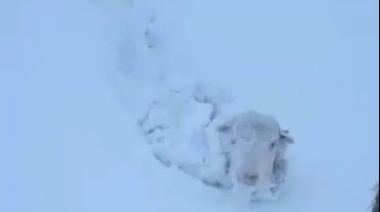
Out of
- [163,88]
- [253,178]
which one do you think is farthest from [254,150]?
[163,88]

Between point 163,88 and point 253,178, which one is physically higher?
point 163,88

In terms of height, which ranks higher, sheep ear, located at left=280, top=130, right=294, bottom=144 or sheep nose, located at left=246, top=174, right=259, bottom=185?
sheep ear, located at left=280, top=130, right=294, bottom=144

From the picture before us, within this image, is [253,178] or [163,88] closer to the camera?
[253,178]

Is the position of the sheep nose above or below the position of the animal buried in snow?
below

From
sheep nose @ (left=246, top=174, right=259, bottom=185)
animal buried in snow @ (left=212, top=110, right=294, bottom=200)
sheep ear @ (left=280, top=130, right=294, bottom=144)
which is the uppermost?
sheep ear @ (left=280, top=130, right=294, bottom=144)

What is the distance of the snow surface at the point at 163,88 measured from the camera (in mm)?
1492

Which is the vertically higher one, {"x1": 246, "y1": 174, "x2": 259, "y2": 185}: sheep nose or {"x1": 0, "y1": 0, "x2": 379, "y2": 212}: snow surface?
{"x1": 0, "y1": 0, "x2": 379, "y2": 212}: snow surface

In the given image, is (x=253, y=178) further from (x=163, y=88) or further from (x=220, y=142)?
(x=163, y=88)

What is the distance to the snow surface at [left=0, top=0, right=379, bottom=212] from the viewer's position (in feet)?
4.90

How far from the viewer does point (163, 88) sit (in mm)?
1582

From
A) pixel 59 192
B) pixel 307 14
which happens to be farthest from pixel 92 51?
pixel 307 14

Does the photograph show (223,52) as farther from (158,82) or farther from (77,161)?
(77,161)

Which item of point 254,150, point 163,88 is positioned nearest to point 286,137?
point 254,150

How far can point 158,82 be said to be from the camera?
1.59 meters
